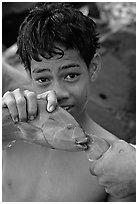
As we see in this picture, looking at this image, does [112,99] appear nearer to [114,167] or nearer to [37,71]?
[37,71]

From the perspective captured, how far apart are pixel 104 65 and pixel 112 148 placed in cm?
304

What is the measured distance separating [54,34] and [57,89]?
11.3 inches

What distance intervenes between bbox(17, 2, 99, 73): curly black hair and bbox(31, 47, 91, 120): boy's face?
0.13ft

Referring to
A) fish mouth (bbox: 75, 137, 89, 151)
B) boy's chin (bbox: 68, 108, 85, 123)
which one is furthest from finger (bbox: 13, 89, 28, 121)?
boy's chin (bbox: 68, 108, 85, 123)

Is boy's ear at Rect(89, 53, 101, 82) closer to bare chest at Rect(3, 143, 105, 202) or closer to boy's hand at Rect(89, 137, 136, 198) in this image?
bare chest at Rect(3, 143, 105, 202)

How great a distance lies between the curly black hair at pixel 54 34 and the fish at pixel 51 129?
44 centimetres

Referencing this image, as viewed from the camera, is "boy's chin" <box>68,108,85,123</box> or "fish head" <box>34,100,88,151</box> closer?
"fish head" <box>34,100,88,151</box>

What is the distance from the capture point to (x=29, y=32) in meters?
1.93

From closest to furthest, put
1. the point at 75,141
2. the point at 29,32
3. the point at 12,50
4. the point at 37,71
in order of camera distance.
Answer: the point at 75,141 → the point at 37,71 → the point at 29,32 → the point at 12,50

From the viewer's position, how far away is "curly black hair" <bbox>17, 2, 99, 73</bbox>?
1.83m

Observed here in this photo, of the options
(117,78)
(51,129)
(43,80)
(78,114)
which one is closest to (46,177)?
(78,114)

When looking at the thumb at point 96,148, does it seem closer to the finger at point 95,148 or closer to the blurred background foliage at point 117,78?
the finger at point 95,148

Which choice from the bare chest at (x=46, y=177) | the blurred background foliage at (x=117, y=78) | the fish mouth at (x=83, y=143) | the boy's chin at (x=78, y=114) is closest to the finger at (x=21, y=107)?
the fish mouth at (x=83, y=143)

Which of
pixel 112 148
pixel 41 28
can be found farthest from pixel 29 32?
pixel 112 148
